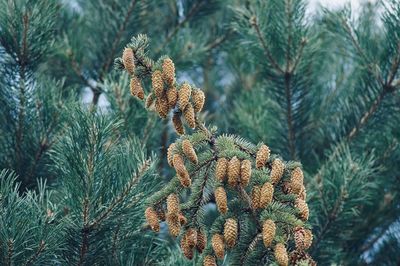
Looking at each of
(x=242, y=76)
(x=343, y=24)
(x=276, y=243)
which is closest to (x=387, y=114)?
(x=343, y=24)

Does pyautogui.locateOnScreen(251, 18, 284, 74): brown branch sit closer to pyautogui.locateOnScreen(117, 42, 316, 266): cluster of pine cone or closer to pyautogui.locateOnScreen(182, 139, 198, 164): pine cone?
pyautogui.locateOnScreen(117, 42, 316, 266): cluster of pine cone

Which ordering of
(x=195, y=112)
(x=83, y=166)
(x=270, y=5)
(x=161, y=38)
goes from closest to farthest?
1. (x=195, y=112)
2. (x=83, y=166)
3. (x=270, y=5)
4. (x=161, y=38)

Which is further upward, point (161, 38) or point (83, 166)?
point (161, 38)

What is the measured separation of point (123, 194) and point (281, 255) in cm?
55

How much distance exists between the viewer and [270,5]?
2549mm

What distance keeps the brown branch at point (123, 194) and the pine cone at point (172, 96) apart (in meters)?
0.33

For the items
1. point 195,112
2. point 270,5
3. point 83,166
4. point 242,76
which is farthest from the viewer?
point 242,76

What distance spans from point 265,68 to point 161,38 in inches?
22.6

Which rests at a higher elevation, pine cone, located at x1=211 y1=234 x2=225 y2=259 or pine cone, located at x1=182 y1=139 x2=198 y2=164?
pine cone, located at x1=182 y1=139 x2=198 y2=164

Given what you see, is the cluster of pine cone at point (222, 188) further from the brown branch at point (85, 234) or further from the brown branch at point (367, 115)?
the brown branch at point (367, 115)

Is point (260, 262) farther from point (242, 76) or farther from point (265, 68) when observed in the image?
point (242, 76)

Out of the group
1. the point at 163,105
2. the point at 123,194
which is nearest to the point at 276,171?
the point at 163,105

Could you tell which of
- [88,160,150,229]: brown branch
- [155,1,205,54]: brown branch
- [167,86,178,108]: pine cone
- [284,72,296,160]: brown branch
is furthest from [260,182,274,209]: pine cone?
[155,1,205,54]: brown branch

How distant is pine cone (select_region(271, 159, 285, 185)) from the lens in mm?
1456
